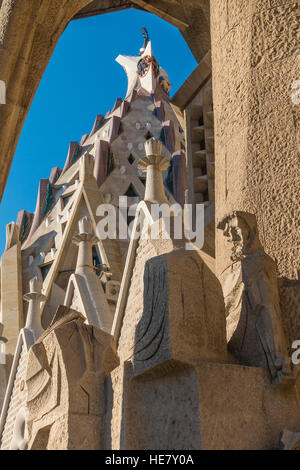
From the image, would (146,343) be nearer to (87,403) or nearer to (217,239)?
→ (87,403)

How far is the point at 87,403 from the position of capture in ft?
10.7

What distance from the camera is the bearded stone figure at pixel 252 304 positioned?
331 centimetres

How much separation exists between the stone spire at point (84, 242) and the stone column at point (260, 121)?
5.49 m

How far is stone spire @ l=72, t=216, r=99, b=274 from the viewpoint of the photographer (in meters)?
10.3

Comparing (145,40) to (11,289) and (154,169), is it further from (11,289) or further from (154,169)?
(154,169)

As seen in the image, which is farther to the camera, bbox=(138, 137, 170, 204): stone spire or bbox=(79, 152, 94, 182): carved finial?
bbox=(79, 152, 94, 182): carved finial

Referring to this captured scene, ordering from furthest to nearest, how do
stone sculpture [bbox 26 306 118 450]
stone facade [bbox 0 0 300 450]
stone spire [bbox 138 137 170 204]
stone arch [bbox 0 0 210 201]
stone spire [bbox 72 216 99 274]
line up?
stone spire [bbox 72 216 99 274] < stone spire [bbox 138 137 170 204] < stone arch [bbox 0 0 210 201] < stone sculpture [bbox 26 306 118 450] < stone facade [bbox 0 0 300 450]

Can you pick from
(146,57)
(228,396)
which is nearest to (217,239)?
(228,396)

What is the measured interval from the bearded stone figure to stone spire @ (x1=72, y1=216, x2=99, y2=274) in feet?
21.1

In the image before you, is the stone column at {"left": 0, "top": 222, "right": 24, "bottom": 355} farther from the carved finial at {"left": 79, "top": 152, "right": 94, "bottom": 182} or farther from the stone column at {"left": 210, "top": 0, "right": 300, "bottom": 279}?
the stone column at {"left": 210, "top": 0, "right": 300, "bottom": 279}

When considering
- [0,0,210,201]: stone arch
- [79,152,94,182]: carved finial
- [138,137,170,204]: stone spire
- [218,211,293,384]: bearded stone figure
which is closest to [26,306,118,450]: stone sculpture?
[218,211,293,384]: bearded stone figure

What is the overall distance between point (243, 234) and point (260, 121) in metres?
0.95

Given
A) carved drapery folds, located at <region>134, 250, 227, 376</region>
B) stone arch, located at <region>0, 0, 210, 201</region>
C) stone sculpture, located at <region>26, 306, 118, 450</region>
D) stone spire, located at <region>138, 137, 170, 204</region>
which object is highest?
stone arch, located at <region>0, 0, 210, 201</region>

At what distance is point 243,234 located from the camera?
3734 millimetres
